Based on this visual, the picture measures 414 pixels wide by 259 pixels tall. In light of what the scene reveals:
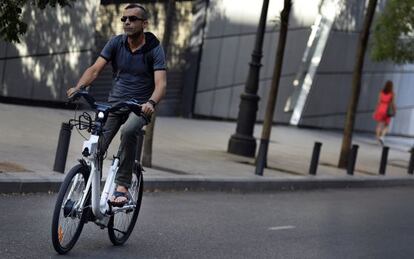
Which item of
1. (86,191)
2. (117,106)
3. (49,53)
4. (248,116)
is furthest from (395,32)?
(86,191)

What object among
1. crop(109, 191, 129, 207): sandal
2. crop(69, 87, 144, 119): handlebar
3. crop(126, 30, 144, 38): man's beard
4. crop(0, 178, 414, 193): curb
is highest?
crop(126, 30, 144, 38): man's beard

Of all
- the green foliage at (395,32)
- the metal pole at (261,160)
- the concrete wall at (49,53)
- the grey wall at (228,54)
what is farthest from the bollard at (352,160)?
the grey wall at (228,54)

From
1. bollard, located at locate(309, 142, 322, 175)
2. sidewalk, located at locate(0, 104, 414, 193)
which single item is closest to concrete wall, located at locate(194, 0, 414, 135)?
sidewalk, located at locate(0, 104, 414, 193)

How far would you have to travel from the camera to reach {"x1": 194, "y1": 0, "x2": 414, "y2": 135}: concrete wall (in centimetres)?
2594

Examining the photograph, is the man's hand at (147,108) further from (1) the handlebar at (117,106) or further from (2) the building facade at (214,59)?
(2) the building facade at (214,59)

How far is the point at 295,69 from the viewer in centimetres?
2905

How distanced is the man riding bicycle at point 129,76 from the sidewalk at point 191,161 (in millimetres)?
2894

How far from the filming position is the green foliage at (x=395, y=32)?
69.7ft

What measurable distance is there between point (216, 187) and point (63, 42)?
28.6ft

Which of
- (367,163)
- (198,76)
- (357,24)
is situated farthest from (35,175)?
(357,24)

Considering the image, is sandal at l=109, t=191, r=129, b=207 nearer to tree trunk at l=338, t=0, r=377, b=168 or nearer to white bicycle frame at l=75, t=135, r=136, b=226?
white bicycle frame at l=75, t=135, r=136, b=226

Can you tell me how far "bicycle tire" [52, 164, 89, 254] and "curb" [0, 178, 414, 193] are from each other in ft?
10.1

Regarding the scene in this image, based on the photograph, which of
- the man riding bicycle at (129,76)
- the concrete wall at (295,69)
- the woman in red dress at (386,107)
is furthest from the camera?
the woman in red dress at (386,107)

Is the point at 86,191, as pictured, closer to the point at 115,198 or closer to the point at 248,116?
the point at 115,198
